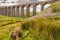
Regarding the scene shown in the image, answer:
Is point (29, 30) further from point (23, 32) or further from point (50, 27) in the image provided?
point (50, 27)

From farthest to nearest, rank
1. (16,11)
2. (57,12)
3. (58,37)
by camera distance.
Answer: (16,11)
(57,12)
(58,37)

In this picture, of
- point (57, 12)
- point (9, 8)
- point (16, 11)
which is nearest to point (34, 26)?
point (57, 12)

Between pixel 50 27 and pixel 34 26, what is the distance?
180 centimetres

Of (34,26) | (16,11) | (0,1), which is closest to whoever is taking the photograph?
(34,26)

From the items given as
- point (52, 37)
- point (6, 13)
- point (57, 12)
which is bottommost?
point (6, 13)

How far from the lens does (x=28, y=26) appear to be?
20016 millimetres

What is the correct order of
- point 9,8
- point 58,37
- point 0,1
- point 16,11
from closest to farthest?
point 58,37 < point 16,11 < point 9,8 < point 0,1

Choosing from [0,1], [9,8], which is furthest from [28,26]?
[0,1]

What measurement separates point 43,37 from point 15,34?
8.90ft

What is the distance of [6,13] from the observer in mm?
108688

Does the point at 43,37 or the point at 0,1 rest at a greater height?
the point at 43,37

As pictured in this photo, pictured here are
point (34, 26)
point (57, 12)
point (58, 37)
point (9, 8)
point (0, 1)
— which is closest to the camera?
point (58, 37)

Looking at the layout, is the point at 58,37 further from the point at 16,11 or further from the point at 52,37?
the point at 16,11

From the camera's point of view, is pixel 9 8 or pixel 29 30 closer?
pixel 29 30
